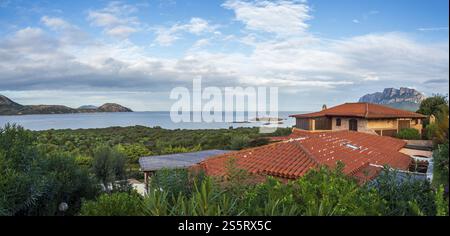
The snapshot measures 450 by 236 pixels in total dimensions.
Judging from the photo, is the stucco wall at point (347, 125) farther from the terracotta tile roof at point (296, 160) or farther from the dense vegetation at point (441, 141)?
the dense vegetation at point (441, 141)

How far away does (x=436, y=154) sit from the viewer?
1840 millimetres

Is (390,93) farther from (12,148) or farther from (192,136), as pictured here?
(192,136)

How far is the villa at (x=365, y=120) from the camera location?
1925 cm

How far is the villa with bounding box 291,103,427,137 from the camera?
1925 centimetres

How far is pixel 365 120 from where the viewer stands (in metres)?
19.3

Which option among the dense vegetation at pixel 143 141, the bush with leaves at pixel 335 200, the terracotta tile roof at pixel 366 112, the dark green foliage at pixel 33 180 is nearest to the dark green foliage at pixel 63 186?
the dark green foliage at pixel 33 180

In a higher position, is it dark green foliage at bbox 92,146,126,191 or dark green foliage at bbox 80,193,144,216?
dark green foliage at bbox 80,193,144,216

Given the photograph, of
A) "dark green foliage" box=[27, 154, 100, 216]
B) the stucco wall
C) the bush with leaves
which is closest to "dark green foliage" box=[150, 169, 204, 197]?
the bush with leaves

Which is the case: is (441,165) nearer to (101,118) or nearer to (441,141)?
(441,141)

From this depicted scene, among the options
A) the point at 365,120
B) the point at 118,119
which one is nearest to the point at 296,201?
the point at 118,119

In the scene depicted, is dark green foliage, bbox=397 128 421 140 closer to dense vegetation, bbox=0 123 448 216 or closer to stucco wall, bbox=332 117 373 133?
stucco wall, bbox=332 117 373 133

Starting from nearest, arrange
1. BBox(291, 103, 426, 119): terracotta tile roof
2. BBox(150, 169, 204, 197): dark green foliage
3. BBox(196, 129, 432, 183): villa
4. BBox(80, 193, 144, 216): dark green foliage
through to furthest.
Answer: BBox(80, 193, 144, 216): dark green foliage < BBox(150, 169, 204, 197): dark green foliage < BBox(196, 129, 432, 183): villa < BBox(291, 103, 426, 119): terracotta tile roof
